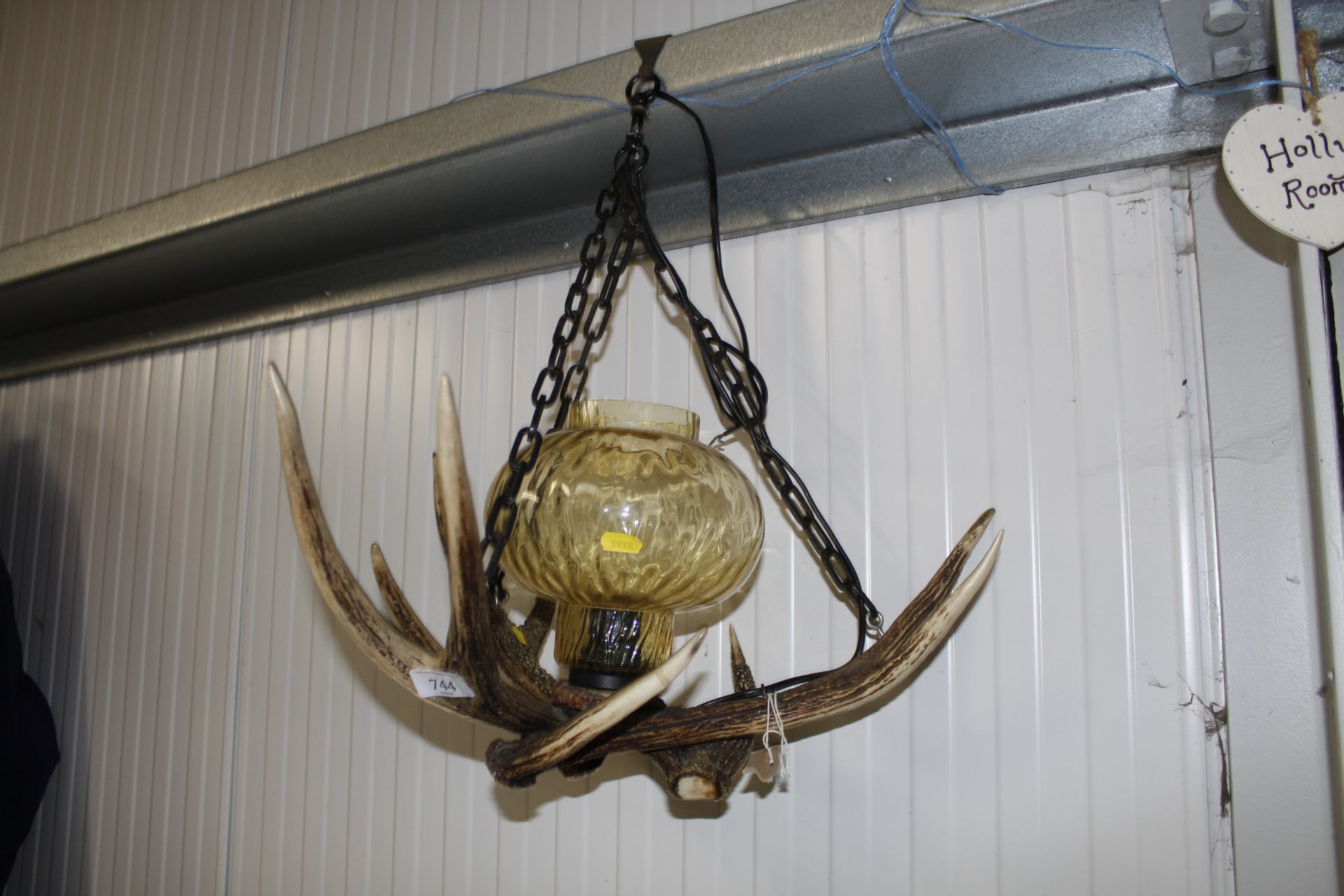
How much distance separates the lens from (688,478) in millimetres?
858

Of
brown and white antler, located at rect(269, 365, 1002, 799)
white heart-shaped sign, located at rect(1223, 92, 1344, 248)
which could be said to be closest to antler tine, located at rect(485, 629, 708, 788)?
brown and white antler, located at rect(269, 365, 1002, 799)

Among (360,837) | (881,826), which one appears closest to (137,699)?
(360,837)

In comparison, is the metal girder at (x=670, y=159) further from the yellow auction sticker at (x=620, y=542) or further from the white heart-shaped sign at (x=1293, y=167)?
the yellow auction sticker at (x=620, y=542)

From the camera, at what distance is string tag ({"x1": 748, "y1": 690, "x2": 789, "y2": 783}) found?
868mm

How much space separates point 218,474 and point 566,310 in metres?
0.89

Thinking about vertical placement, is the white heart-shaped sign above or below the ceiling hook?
below

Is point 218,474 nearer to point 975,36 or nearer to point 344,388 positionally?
point 344,388

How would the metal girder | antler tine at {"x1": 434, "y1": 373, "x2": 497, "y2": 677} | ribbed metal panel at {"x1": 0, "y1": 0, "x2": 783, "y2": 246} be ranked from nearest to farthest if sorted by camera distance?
antler tine at {"x1": 434, "y1": 373, "x2": 497, "y2": 677} → the metal girder → ribbed metal panel at {"x1": 0, "y1": 0, "x2": 783, "y2": 246}

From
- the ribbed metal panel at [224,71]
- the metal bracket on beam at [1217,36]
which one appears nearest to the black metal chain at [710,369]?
the ribbed metal panel at [224,71]

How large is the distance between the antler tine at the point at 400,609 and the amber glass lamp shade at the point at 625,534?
12cm

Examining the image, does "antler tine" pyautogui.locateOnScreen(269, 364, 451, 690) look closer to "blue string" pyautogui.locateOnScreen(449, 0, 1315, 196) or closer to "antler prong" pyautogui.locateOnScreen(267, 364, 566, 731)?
"antler prong" pyautogui.locateOnScreen(267, 364, 566, 731)

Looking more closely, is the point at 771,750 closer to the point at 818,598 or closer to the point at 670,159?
the point at 818,598

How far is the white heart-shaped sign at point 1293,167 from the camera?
2.39ft

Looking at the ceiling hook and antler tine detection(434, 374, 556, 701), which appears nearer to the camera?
antler tine detection(434, 374, 556, 701)
